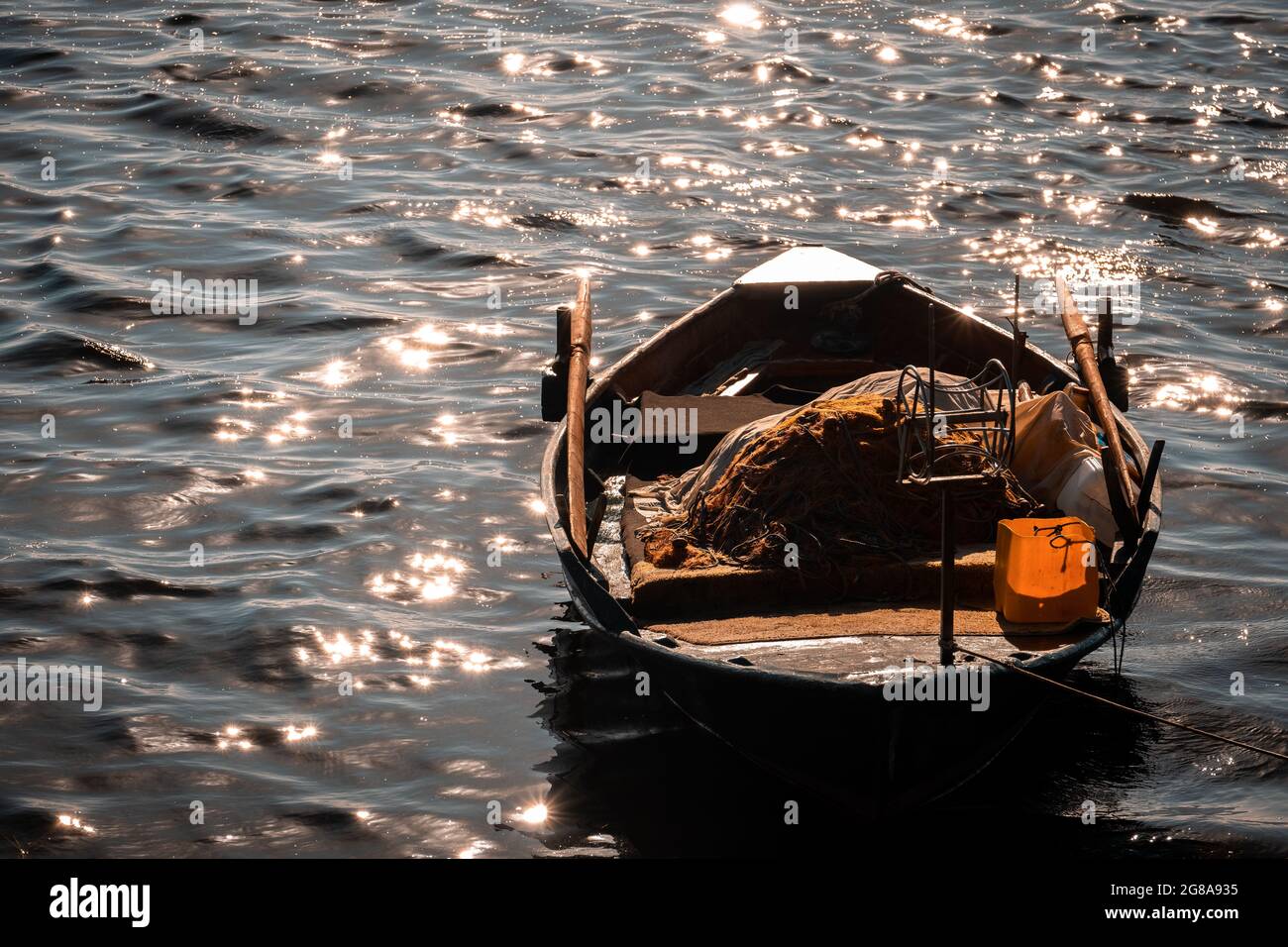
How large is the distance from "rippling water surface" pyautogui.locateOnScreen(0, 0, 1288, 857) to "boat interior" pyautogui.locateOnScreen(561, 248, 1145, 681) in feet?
3.30

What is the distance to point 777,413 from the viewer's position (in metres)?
11.4

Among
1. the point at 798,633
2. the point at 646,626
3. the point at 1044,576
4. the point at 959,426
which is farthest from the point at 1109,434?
the point at 646,626

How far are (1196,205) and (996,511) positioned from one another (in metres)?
12.6

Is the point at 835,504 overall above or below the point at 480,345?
above

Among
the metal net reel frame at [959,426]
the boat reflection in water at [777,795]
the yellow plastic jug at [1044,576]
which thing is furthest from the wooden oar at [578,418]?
the yellow plastic jug at [1044,576]

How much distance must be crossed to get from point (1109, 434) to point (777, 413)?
2455 millimetres

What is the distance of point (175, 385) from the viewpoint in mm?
15312

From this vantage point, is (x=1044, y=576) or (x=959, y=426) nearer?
(x=1044, y=576)

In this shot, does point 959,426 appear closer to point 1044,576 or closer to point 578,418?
point 1044,576

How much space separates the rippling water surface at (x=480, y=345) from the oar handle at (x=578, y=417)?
1271mm

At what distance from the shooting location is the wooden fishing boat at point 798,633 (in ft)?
25.9

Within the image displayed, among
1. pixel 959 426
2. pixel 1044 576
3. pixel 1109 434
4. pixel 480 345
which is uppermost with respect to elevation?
pixel 959 426
